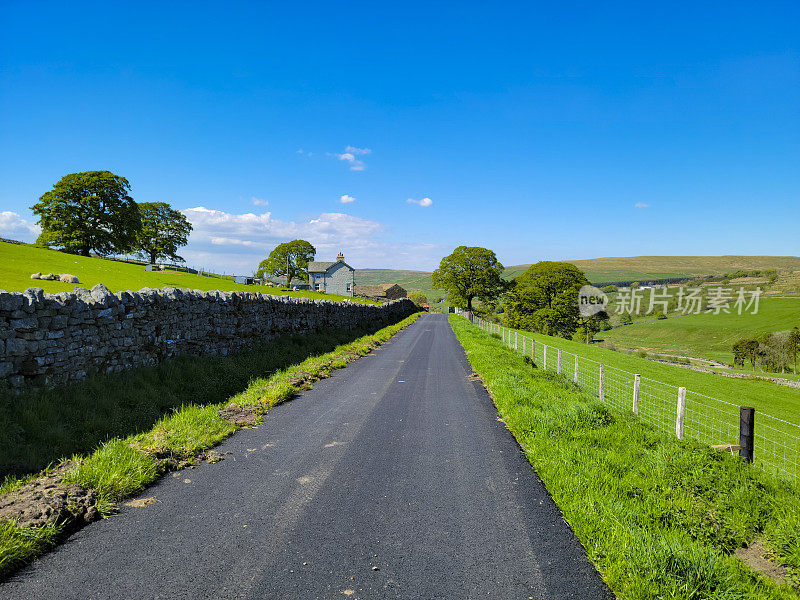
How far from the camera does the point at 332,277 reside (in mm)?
91812

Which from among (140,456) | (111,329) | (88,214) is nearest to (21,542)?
(140,456)

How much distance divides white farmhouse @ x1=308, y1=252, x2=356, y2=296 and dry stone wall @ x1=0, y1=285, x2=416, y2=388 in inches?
2965

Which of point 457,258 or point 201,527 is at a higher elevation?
point 457,258

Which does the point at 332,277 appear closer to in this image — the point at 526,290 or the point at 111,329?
the point at 526,290

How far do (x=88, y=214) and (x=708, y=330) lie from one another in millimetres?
118921

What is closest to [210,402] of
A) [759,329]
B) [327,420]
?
[327,420]

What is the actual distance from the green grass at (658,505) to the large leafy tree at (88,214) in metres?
56.7

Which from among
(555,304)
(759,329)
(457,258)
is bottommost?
(759,329)

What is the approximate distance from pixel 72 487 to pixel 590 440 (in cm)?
708

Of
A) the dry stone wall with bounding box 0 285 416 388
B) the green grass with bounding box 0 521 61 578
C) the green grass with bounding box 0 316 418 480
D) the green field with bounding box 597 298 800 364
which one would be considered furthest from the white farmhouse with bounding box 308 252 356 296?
the green grass with bounding box 0 521 61 578

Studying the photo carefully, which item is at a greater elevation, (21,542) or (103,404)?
(103,404)

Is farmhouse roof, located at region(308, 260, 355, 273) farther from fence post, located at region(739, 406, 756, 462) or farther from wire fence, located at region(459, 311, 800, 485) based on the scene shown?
→ fence post, located at region(739, 406, 756, 462)

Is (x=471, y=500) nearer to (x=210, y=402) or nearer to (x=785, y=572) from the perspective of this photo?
Result: (x=785, y=572)

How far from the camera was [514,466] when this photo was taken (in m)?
5.80
